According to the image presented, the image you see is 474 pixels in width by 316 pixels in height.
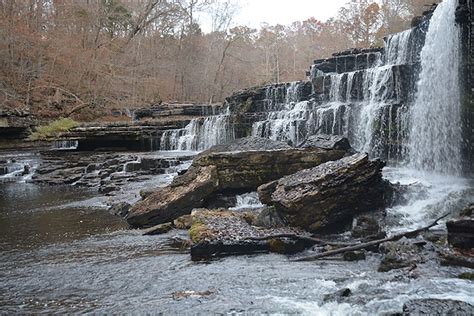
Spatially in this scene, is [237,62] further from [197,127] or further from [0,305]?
[0,305]

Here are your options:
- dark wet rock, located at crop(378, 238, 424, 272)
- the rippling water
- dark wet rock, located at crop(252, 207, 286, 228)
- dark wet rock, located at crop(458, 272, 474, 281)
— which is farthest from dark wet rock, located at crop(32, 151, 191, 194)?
dark wet rock, located at crop(458, 272, 474, 281)

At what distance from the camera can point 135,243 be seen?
25.8ft

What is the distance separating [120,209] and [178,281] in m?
5.22

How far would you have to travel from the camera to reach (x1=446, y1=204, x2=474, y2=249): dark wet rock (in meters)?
6.16

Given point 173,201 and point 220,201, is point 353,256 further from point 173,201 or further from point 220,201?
point 220,201

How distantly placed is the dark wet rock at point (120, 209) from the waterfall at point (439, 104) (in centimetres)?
875

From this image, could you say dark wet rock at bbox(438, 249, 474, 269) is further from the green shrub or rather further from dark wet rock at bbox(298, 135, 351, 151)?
the green shrub

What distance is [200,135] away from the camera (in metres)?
23.4

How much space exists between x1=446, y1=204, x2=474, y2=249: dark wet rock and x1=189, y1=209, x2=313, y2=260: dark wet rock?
2249 mm

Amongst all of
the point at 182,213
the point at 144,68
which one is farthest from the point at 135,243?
the point at 144,68

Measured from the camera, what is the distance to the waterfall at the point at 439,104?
11.9m

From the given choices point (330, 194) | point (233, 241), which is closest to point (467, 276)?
point (330, 194)

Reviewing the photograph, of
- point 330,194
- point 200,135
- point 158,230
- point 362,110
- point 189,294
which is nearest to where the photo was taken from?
point 189,294

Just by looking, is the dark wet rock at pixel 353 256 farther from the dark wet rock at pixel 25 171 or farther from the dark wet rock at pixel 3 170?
the dark wet rock at pixel 3 170
